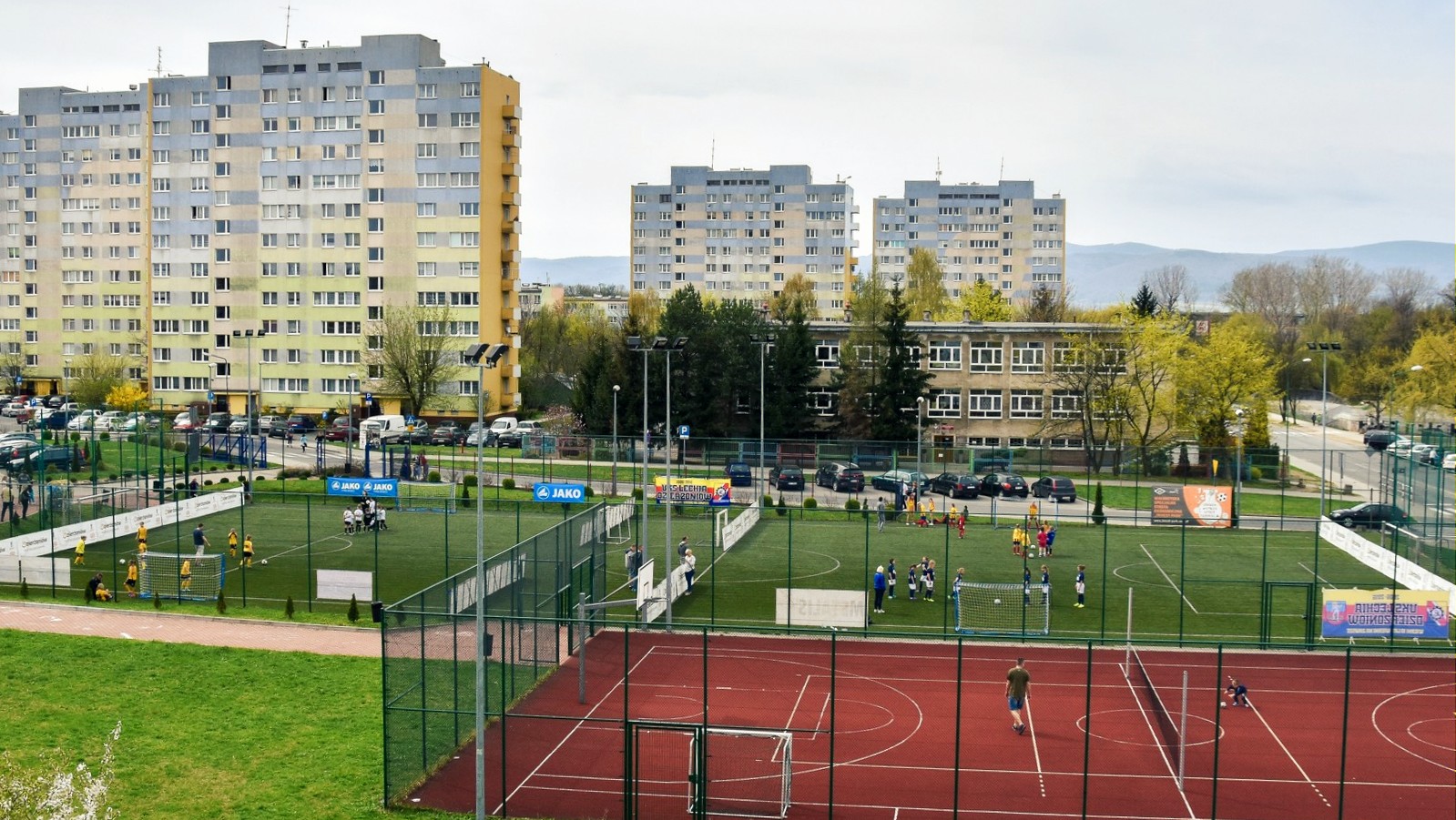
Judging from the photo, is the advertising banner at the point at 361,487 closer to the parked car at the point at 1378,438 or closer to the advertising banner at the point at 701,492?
the advertising banner at the point at 701,492

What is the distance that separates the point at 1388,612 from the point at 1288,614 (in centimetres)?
417

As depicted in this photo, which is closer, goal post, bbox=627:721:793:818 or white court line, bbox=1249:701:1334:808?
goal post, bbox=627:721:793:818

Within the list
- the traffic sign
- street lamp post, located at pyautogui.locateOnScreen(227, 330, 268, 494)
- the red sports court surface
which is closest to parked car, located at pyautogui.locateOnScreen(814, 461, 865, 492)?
the traffic sign

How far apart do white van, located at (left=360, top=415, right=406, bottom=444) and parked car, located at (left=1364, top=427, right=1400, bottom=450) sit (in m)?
59.9

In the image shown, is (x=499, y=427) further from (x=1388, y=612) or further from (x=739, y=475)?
(x=1388, y=612)

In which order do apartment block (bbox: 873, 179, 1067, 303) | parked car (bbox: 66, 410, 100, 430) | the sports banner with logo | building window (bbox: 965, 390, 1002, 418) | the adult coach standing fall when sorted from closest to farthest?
the adult coach standing → the sports banner with logo → building window (bbox: 965, 390, 1002, 418) → parked car (bbox: 66, 410, 100, 430) → apartment block (bbox: 873, 179, 1067, 303)

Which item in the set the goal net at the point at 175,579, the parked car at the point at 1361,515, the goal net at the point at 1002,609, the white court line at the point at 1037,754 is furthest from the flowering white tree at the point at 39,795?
the parked car at the point at 1361,515

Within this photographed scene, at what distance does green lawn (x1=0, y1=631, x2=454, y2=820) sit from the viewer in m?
21.4

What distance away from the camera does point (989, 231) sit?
151 m

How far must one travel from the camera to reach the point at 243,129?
88.3 meters

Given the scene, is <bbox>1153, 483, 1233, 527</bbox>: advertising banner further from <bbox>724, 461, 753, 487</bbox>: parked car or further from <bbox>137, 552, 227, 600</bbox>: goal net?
<bbox>137, 552, 227, 600</bbox>: goal net

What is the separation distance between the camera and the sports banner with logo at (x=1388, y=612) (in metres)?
31.5

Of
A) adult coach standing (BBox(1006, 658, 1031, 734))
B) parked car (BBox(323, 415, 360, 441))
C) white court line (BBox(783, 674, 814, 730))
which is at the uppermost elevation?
parked car (BBox(323, 415, 360, 441))

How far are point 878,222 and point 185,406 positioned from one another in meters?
88.3
